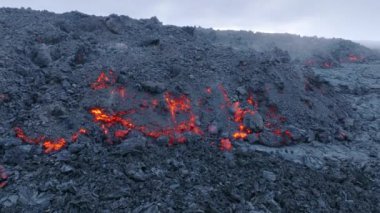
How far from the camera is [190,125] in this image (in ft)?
40.6

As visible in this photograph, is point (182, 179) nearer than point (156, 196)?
No

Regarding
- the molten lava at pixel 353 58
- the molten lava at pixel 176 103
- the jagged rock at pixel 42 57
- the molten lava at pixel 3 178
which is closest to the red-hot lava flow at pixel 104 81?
the molten lava at pixel 176 103

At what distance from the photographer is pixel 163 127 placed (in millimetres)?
11898

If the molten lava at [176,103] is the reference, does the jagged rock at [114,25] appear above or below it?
above

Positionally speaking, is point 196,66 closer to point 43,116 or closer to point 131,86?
point 131,86

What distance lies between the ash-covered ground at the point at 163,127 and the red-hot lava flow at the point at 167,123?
4 cm

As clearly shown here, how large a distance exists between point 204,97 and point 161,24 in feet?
23.9

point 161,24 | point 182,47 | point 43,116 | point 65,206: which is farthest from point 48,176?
point 161,24

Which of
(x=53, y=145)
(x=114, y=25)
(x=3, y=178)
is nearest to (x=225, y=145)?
(x=53, y=145)

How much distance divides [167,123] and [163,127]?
0.76 feet

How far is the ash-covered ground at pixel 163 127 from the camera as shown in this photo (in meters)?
9.38

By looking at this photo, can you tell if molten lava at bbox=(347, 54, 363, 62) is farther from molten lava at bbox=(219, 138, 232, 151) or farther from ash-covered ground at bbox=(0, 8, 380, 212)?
molten lava at bbox=(219, 138, 232, 151)

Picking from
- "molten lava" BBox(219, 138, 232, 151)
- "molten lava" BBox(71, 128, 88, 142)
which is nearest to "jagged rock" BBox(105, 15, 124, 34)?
"molten lava" BBox(71, 128, 88, 142)

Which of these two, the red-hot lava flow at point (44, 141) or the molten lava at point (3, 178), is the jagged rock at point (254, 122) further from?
the molten lava at point (3, 178)
